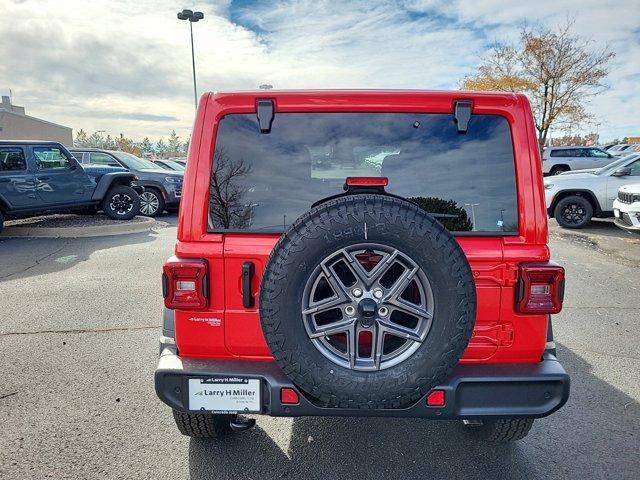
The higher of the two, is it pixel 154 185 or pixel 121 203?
pixel 154 185

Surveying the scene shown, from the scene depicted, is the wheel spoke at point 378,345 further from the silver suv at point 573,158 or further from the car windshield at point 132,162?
the silver suv at point 573,158

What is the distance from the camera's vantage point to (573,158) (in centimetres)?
1952

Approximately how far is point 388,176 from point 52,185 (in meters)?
9.76

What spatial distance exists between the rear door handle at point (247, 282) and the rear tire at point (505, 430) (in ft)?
4.89

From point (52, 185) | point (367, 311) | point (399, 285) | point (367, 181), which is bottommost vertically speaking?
point (367, 311)

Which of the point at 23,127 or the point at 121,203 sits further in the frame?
the point at 23,127

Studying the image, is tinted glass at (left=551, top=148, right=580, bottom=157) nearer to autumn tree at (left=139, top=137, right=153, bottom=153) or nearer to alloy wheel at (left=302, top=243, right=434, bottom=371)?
alloy wheel at (left=302, top=243, right=434, bottom=371)

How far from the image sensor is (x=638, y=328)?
4.41 m

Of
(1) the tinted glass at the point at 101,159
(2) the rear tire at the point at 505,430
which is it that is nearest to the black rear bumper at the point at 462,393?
(2) the rear tire at the point at 505,430

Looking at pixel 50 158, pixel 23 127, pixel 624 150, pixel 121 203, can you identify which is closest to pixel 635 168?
pixel 121 203

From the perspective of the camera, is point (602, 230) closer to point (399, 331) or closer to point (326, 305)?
point (399, 331)

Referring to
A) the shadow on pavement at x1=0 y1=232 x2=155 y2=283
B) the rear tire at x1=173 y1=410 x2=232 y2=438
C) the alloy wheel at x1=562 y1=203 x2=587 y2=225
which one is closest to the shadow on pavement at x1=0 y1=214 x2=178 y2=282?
the shadow on pavement at x1=0 y1=232 x2=155 y2=283

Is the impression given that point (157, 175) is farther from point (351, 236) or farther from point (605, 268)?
point (351, 236)

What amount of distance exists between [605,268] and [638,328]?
2.69m
